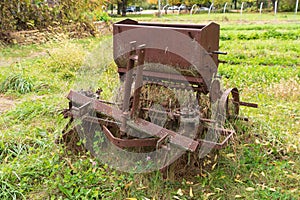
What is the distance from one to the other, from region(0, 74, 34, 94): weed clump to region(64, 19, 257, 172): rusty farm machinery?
2.47 meters

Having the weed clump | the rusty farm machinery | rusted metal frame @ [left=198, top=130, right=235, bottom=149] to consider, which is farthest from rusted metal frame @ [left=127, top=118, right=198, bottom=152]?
the weed clump

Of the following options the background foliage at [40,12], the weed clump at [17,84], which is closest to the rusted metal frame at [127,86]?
the weed clump at [17,84]

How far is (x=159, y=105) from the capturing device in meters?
3.38

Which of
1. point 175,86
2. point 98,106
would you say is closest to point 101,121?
point 98,106

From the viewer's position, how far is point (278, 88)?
5.53 metres

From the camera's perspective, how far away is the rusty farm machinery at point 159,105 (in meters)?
2.91

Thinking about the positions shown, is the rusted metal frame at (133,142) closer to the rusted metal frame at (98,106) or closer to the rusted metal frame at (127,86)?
the rusted metal frame at (127,86)

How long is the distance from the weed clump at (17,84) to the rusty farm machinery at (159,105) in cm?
247

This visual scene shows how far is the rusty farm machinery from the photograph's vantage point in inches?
114

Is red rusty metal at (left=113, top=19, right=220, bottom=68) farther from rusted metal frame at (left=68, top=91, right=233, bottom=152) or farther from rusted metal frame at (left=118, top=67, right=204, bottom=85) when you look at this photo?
rusted metal frame at (left=68, top=91, right=233, bottom=152)

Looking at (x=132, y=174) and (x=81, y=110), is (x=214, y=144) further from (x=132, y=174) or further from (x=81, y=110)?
(x=81, y=110)

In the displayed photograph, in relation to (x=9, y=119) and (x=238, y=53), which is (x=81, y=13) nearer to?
(x=238, y=53)

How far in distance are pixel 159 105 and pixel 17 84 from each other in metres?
3.26

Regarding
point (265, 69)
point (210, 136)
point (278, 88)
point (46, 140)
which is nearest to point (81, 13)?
point (265, 69)
